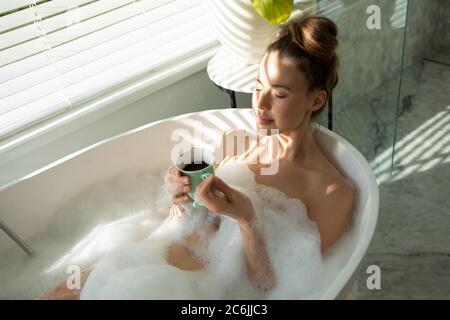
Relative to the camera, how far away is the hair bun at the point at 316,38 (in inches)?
44.8

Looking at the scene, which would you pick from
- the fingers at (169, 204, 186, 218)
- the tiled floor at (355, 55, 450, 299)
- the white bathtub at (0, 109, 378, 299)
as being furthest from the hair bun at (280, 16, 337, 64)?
the tiled floor at (355, 55, 450, 299)

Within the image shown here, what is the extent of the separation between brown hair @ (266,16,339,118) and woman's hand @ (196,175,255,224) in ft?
1.11

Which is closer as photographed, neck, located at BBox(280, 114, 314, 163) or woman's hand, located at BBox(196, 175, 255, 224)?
woman's hand, located at BBox(196, 175, 255, 224)

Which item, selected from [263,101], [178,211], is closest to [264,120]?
[263,101]

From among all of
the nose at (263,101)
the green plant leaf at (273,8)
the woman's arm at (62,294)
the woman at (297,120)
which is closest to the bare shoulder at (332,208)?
the woman at (297,120)

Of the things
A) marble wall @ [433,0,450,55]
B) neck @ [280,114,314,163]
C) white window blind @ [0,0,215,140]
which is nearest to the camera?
neck @ [280,114,314,163]

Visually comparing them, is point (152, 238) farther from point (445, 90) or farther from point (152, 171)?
point (445, 90)

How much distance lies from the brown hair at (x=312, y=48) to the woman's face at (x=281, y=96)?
0.06ft

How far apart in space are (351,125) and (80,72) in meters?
1.07

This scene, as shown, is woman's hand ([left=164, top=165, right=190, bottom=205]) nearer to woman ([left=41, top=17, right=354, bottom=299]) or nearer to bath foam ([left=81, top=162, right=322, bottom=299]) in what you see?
woman ([left=41, top=17, right=354, bottom=299])

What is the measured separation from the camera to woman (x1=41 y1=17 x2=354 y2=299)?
1147 millimetres

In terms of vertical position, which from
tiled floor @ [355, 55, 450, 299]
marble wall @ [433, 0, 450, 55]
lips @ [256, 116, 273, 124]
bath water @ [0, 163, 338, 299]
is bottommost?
tiled floor @ [355, 55, 450, 299]

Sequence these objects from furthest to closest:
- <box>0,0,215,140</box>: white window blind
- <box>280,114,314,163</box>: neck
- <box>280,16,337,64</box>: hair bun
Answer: <box>0,0,215,140</box>: white window blind < <box>280,114,314,163</box>: neck < <box>280,16,337,64</box>: hair bun

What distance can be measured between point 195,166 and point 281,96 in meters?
0.28
